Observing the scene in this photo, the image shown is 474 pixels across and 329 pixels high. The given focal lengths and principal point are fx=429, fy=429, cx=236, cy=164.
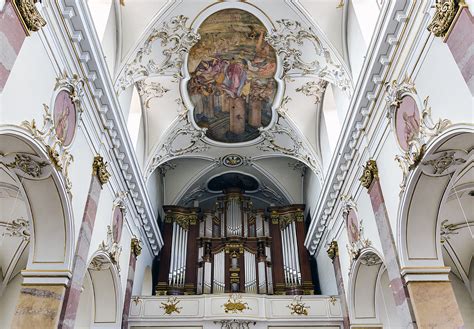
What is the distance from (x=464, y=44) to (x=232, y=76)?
7.90 m

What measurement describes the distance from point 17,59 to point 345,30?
725 cm

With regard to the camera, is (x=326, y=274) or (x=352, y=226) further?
(x=326, y=274)

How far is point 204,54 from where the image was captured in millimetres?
→ 11688

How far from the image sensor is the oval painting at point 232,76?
11117 mm

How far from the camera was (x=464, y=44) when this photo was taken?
520 cm

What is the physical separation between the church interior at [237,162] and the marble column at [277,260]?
0.08 metres

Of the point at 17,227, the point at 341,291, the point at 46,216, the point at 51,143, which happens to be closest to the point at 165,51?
the point at 51,143

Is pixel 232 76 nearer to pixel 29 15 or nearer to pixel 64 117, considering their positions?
pixel 64 117

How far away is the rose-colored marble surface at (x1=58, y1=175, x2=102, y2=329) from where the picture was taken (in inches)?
282

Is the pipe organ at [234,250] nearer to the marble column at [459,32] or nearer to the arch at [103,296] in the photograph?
the arch at [103,296]

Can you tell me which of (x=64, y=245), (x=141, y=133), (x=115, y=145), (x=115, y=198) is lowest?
(x=64, y=245)

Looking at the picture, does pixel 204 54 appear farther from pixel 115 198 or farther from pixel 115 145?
pixel 115 198

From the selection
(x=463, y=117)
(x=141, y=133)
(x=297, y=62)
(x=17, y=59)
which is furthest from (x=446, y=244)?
(x=17, y=59)

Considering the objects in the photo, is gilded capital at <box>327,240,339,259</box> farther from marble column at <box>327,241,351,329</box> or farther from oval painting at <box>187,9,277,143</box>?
oval painting at <box>187,9,277,143</box>
